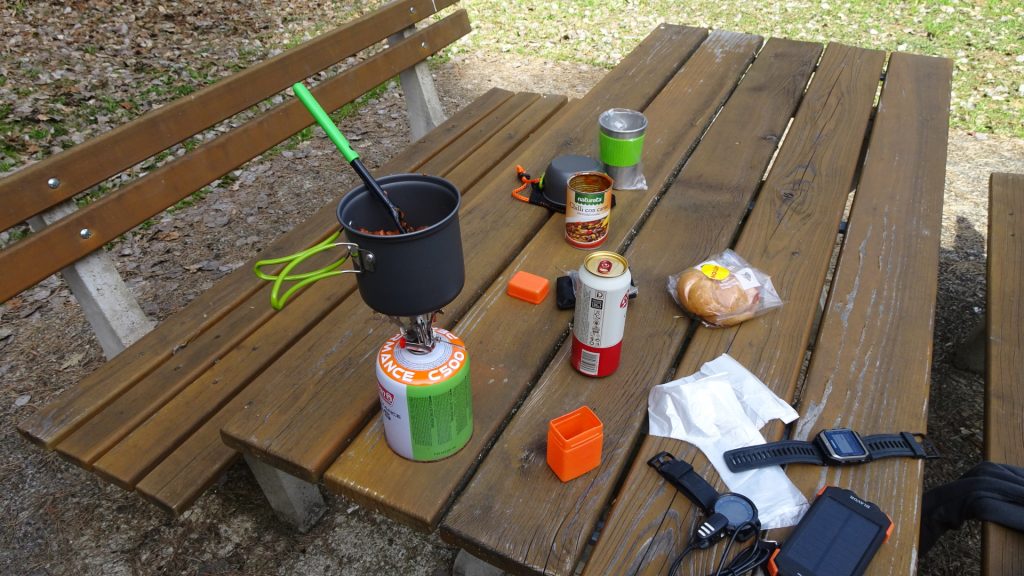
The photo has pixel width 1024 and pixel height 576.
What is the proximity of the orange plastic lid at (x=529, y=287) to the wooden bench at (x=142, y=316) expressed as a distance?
0.54m

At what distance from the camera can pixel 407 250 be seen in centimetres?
107

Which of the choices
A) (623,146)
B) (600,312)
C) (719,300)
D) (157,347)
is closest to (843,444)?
(719,300)

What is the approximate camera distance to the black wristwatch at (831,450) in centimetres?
128

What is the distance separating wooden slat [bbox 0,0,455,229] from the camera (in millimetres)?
1818

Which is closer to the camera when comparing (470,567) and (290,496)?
(470,567)

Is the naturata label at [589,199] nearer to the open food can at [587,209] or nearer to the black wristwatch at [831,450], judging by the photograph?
the open food can at [587,209]

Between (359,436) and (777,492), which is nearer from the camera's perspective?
(777,492)

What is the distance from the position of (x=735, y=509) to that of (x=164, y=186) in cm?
197

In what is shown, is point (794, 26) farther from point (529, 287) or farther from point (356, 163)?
point (356, 163)

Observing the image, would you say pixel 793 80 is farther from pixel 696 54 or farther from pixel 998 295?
pixel 998 295

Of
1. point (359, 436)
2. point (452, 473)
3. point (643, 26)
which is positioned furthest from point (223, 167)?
point (643, 26)

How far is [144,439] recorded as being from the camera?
70.3 inches

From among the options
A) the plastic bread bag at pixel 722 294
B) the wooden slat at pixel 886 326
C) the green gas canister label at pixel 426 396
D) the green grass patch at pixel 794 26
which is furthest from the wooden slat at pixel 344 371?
the green grass patch at pixel 794 26

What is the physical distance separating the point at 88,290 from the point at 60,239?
0.23 m
